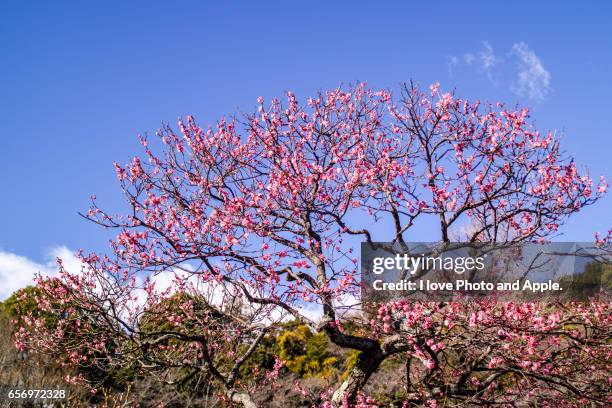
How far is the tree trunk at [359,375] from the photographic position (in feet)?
26.2

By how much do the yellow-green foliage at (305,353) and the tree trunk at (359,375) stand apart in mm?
4248

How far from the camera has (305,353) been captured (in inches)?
513

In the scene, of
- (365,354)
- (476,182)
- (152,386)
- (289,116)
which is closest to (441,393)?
(365,354)

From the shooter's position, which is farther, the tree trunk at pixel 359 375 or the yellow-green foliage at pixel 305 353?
the yellow-green foliage at pixel 305 353

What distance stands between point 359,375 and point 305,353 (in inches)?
196

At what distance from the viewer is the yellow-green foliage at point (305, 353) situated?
41.5 ft

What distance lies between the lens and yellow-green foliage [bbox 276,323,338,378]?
1265 cm

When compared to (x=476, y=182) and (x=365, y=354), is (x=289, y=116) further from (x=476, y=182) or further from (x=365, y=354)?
(x=365, y=354)

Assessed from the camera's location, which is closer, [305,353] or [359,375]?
[359,375]

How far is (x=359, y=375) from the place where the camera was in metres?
8.18

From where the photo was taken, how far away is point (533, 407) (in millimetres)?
9695

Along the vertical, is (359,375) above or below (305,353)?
below

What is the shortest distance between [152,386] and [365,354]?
6.92 meters

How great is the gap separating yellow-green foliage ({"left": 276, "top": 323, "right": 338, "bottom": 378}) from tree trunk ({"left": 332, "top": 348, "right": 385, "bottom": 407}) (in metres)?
4.25
